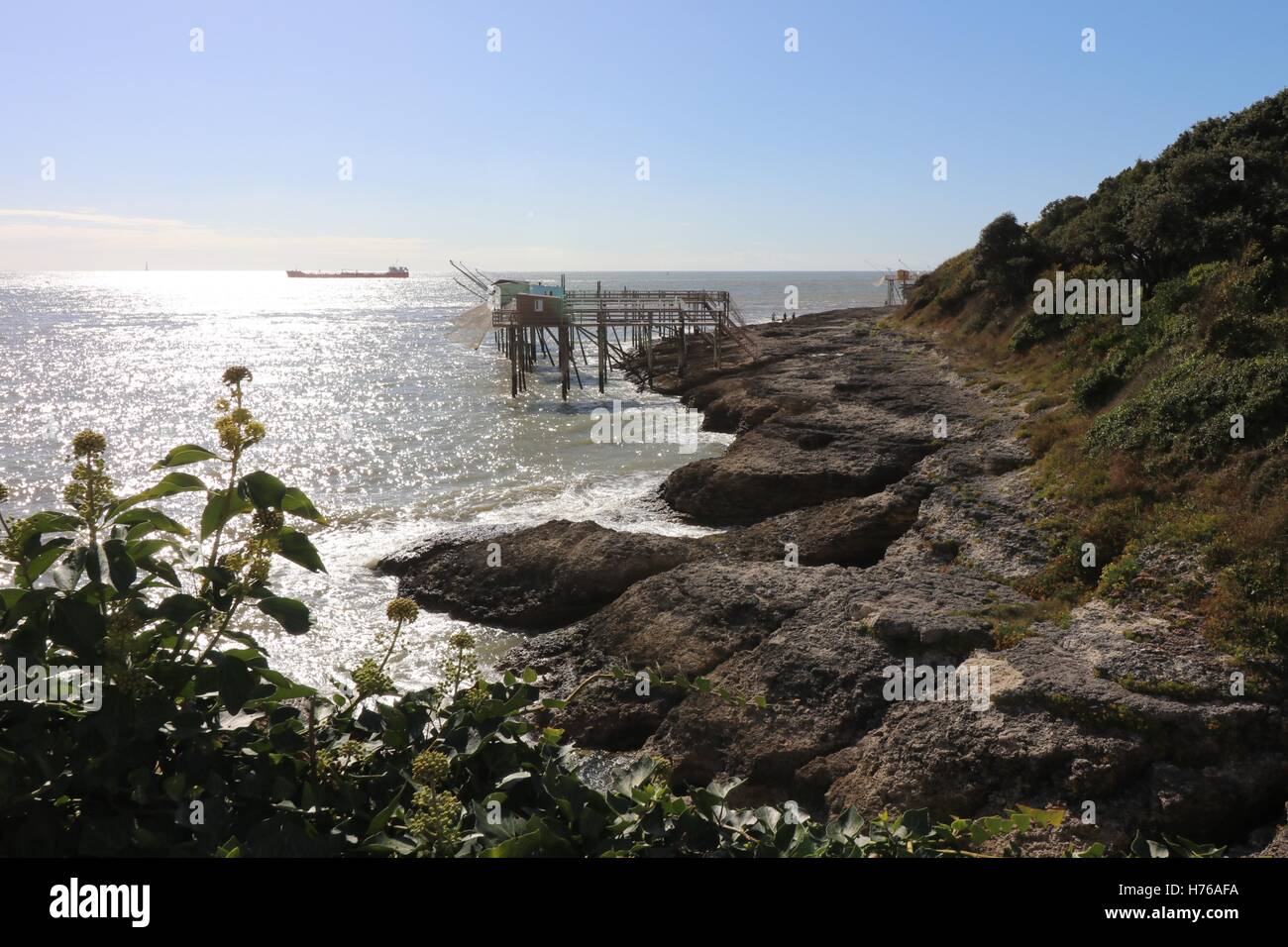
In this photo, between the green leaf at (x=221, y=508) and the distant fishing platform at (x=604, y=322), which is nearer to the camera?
the green leaf at (x=221, y=508)

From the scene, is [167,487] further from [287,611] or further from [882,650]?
[882,650]

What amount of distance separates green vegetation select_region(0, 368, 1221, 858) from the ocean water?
1168 millimetres

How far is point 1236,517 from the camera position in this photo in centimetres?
1092

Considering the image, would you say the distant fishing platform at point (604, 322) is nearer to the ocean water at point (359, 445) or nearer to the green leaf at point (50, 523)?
the ocean water at point (359, 445)

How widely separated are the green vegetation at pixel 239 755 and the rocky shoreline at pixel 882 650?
6.85ft

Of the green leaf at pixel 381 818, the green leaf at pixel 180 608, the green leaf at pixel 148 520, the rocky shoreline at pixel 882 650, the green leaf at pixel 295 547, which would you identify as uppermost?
the green leaf at pixel 148 520

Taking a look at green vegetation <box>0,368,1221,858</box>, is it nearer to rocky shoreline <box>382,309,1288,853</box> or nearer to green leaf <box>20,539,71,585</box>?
green leaf <box>20,539,71,585</box>

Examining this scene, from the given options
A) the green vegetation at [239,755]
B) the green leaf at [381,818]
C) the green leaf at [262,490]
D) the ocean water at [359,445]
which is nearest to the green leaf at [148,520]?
the green vegetation at [239,755]

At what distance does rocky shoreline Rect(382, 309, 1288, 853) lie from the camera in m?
7.60

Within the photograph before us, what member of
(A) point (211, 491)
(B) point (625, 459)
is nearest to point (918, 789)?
(A) point (211, 491)

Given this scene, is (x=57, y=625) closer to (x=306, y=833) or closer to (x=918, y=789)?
(x=306, y=833)

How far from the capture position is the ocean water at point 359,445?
16.5 metres

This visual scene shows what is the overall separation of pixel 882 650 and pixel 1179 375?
9342 mm
